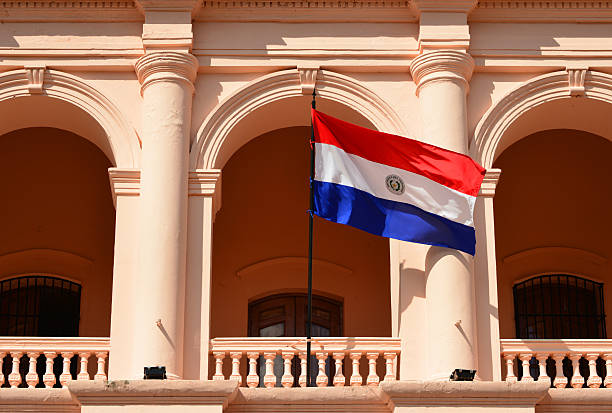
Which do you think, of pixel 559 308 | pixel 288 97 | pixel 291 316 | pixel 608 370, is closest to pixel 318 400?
pixel 608 370

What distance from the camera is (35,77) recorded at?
16.4m

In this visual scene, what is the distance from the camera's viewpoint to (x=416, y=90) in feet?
53.6

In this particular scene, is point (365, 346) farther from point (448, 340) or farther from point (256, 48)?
point (256, 48)

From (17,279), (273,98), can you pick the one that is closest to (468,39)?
(273,98)

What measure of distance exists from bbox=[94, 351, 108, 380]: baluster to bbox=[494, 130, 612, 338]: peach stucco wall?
6.41m

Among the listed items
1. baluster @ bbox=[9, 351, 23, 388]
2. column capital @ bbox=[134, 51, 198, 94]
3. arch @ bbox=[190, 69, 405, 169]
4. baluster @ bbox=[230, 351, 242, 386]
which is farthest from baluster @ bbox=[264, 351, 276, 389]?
column capital @ bbox=[134, 51, 198, 94]

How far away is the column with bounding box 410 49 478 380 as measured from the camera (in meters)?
15.0

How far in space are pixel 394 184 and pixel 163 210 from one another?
255 cm

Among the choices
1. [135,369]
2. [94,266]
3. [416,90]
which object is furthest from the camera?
[94,266]

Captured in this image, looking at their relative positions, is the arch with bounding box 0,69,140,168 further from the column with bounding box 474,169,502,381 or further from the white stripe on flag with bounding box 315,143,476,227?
the column with bounding box 474,169,502,381

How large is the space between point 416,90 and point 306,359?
3.47m

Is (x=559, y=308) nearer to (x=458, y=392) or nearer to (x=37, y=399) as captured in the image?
(x=458, y=392)

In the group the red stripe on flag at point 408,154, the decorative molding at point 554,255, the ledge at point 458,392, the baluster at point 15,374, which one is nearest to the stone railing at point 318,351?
the ledge at point 458,392

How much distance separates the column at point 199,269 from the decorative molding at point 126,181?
0.61 m
